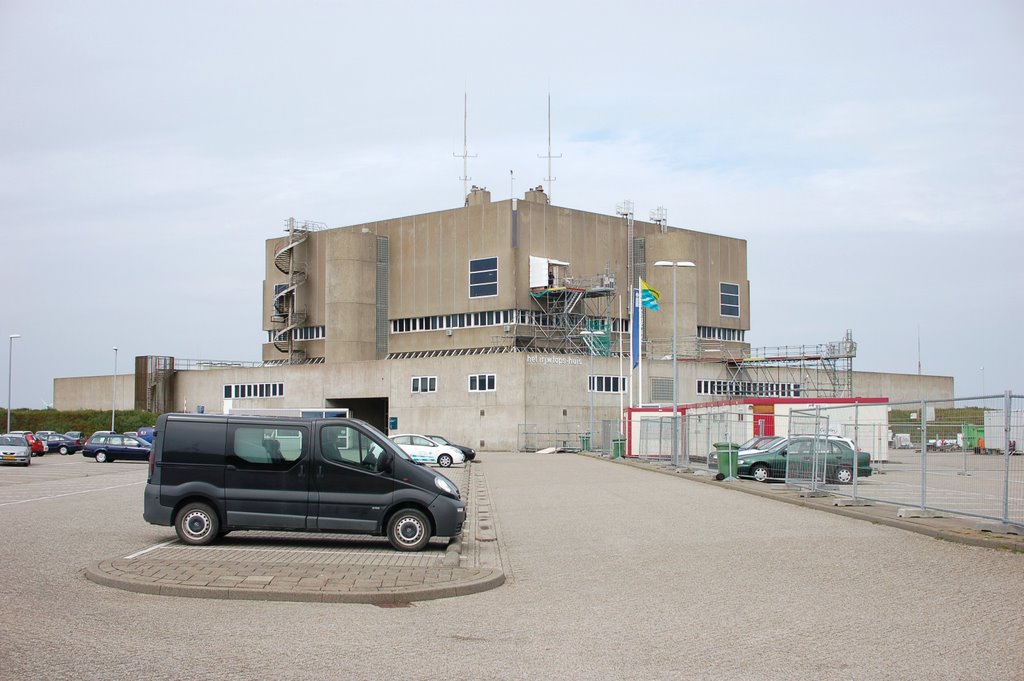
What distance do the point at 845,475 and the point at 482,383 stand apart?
45.7m

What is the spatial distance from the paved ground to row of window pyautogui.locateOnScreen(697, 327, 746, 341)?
66.4 meters

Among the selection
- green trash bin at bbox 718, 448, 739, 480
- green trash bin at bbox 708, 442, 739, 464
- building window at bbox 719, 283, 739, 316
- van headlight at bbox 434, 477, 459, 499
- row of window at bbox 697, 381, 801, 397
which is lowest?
green trash bin at bbox 718, 448, 739, 480

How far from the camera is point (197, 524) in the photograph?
1482 centimetres

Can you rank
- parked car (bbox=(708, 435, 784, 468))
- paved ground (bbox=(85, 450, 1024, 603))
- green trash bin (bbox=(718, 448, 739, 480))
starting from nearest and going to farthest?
paved ground (bbox=(85, 450, 1024, 603)), green trash bin (bbox=(718, 448, 739, 480)), parked car (bbox=(708, 435, 784, 468))

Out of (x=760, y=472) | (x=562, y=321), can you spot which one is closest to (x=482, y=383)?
(x=562, y=321)

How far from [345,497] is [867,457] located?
12.9 metres

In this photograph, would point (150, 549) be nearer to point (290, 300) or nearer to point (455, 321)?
point (455, 321)

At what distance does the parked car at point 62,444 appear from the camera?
203 ft

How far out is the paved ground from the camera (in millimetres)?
10883

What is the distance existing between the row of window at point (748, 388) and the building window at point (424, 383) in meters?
19.9

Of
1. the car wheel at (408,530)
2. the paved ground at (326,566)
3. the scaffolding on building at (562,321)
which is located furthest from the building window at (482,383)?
the car wheel at (408,530)

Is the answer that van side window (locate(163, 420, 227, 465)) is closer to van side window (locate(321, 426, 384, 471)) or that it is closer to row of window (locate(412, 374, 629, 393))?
van side window (locate(321, 426, 384, 471))

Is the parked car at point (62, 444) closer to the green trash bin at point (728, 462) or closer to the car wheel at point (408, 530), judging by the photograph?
the green trash bin at point (728, 462)

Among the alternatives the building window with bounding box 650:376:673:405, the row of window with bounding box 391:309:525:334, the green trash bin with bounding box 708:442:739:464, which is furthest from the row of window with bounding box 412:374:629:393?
the green trash bin with bounding box 708:442:739:464
